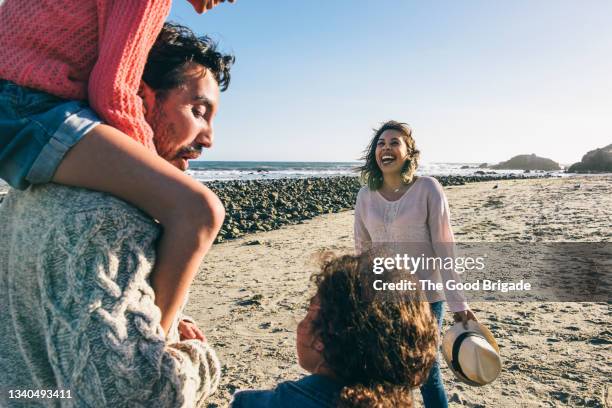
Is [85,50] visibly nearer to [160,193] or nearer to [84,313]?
[160,193]

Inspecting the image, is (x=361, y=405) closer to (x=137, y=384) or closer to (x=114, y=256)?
(x=137, y=384)

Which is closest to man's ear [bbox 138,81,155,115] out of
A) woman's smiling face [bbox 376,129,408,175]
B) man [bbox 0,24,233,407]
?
man [bbox 0,24,233,407]

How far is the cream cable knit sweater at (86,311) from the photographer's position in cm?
98

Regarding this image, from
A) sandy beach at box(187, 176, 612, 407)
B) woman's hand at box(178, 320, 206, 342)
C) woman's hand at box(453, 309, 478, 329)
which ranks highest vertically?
woman's hand at box(178, 320, 206, 342)

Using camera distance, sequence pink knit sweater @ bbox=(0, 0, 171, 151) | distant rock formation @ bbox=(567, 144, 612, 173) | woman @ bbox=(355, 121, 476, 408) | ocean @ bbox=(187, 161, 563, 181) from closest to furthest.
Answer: pink knit sweater @ bbox=(0, 0, 171, 151) → woman @ bbox=(355, 121, 476, 408) → ocean @ bbox=(187, 161, 563, 181) → distant rock formation @ bbox=(567, 144, 612, 173)

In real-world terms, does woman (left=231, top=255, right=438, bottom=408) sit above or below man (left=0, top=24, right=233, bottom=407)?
below

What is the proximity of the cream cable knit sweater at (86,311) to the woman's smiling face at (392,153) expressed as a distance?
3.01 meters

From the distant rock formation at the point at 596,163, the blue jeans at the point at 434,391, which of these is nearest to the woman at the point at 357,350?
the blue jeans at the point at 434,391

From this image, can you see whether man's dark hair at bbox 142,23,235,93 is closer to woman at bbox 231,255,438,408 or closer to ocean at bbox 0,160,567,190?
woman at bbox 231,255,438,408

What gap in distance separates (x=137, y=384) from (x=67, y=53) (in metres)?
0.89

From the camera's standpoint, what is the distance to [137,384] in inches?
39.1

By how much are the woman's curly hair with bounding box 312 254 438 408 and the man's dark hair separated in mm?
1004

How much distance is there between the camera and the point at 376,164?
415cm

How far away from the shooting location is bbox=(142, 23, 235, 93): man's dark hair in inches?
55.3
